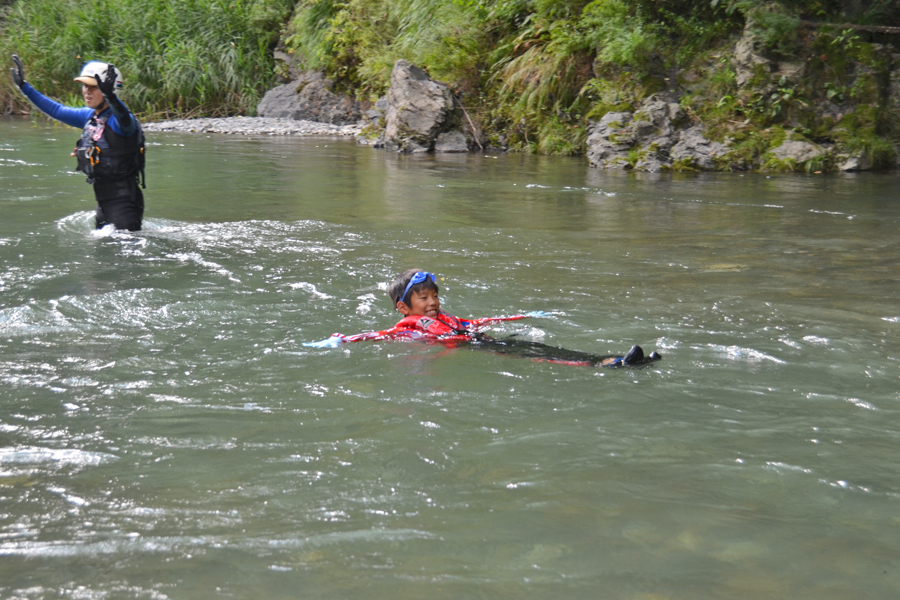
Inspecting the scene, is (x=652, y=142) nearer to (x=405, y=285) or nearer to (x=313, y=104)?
(x=405, y=285)

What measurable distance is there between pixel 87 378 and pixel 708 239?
576 cm

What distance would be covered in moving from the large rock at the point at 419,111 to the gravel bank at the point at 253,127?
14.4 feet

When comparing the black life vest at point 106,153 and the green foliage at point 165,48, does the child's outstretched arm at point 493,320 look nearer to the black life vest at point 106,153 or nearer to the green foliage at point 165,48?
the black life vest at point 106,153

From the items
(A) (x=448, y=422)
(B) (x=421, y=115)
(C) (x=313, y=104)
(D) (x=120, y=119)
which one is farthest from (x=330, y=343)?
(C) (x=313, y=104)

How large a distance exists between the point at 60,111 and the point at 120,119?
55cm

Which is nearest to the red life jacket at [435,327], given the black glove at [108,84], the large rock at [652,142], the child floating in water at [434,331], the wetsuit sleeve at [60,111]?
the child floating in water at [434,331]

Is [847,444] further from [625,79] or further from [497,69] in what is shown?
[497,69]

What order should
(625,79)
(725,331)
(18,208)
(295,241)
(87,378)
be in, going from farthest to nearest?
(625,79) < (18,208) < (295,241) < (725,331) < (87,378)

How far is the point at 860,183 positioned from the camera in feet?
39.3

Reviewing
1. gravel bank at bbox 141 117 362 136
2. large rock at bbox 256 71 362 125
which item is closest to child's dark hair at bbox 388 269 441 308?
gravel bank at bbox 141 117 362 136

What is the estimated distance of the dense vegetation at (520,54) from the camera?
1420cm

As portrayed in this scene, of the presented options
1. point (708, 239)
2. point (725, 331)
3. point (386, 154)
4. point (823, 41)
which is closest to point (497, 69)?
point (386, 154)

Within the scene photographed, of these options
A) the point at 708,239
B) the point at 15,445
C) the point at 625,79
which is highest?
the point at 625,79

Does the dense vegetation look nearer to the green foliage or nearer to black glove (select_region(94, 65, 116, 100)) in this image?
the green foliage
